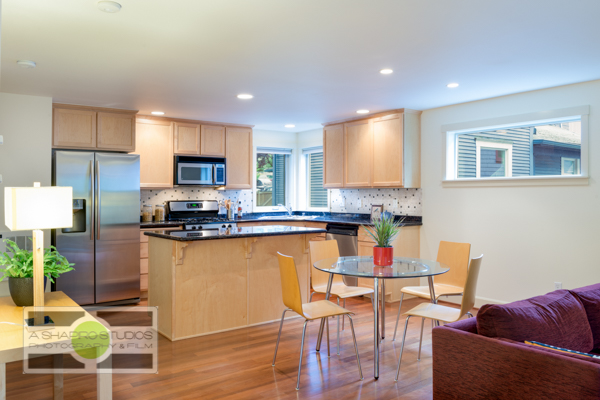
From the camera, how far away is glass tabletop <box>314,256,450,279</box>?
9.75 ft

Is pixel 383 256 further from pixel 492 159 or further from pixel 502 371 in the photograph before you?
pixel 492 159

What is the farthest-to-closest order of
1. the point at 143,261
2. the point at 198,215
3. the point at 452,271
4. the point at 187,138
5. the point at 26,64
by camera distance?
the point at 198,215
the point at 187,138
the point at 143,261
the point at 452,271
the point at 26,64

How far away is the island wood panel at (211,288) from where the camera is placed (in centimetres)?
394

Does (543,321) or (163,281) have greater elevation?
(543,321)

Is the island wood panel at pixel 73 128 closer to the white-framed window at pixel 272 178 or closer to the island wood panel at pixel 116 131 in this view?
the island wood panel at pixel 116 131

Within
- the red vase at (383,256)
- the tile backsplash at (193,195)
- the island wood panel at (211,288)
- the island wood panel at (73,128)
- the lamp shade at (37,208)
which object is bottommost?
the island wood panel at (211,288)

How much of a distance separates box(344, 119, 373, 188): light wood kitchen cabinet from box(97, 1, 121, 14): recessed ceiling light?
12.6 feet

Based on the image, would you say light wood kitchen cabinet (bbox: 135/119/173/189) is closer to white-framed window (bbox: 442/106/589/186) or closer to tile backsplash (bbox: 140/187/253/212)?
tile backsplash (bbox: 140/187/253/212)

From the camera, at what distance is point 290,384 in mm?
2986

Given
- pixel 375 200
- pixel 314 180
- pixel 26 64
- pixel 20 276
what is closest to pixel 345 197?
pixel 375 200

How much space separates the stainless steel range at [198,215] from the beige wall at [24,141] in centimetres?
171

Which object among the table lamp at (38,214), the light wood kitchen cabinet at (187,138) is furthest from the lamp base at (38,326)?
the light wood kitchen cabinet at (187,138)

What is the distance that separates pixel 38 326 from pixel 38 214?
1.72 ft

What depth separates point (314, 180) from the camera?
7.71 m
